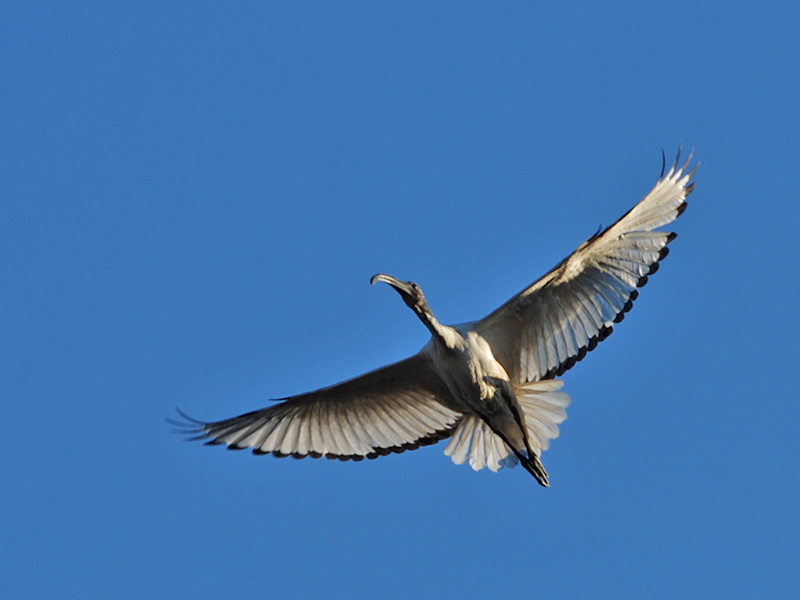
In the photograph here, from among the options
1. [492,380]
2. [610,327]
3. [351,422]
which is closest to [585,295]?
[610,327]

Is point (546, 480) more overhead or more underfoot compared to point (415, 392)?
more underfoot

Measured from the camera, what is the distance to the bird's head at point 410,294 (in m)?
13.4

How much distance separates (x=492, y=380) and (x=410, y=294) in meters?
1.12

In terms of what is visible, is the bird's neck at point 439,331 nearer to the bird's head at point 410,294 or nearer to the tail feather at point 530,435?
the bird's head at point 410,294

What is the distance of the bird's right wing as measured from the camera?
47.5ft

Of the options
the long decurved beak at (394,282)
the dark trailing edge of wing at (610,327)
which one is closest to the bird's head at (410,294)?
the long decurved beak at (394,282)

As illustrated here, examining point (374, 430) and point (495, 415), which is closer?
point (495, 415)

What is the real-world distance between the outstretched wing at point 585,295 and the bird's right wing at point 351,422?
0.97 meters

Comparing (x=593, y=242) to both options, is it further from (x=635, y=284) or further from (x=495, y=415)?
(x=495, y=415)

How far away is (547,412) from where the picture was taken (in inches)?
555

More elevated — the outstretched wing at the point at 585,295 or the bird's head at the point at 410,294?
the bird's head at the point at 410,294

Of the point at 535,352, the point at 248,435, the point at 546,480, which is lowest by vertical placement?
the point at 546,480

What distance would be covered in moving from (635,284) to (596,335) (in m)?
0.65

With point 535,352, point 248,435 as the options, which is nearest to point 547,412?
point 535,352
